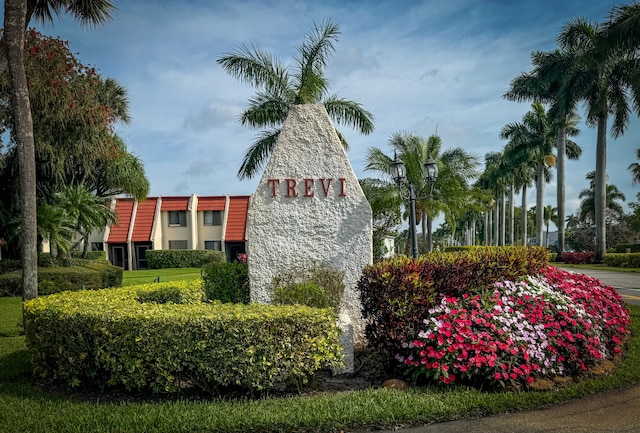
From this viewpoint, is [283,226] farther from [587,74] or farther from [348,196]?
[587,74]

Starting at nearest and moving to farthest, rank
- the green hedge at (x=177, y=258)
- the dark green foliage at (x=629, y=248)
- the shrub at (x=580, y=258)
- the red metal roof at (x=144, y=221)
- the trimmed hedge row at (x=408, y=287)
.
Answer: the trimmed hedge row at (x=408, y=287)
the shrub at (x=580, y=258)
the dark green foliage at (x=629, y=248)
the green hedge at (x=177, y=258)
the red metal roof at (x=144, y=221)

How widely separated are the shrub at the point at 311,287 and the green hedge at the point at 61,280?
13.6 meters

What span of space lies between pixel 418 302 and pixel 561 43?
31265mm

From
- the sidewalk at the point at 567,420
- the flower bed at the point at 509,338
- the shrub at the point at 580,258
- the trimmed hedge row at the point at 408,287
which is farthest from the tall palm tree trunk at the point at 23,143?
the shrub at the point at 580,258

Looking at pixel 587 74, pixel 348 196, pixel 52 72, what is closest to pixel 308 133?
pixel 348 196

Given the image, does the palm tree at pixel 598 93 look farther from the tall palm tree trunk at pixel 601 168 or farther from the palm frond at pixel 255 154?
the palm frond at pixel 255 154

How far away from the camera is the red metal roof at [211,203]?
147ft

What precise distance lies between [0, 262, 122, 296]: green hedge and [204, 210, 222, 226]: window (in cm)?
2263

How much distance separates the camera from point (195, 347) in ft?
18.5

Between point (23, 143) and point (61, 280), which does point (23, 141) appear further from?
point (61, 280)

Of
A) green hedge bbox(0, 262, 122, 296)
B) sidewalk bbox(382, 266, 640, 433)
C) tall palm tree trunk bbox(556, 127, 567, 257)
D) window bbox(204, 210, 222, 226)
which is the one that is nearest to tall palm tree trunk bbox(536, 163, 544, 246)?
tall palm tree trunk bbox(556, 127, 567, 257)

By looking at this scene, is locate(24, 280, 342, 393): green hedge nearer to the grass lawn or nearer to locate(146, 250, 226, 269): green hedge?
the grass lawn

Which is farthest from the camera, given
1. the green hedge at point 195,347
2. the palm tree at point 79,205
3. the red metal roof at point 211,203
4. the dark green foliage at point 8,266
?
the red metal roof at point 211,203

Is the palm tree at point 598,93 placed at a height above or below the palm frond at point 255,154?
above
